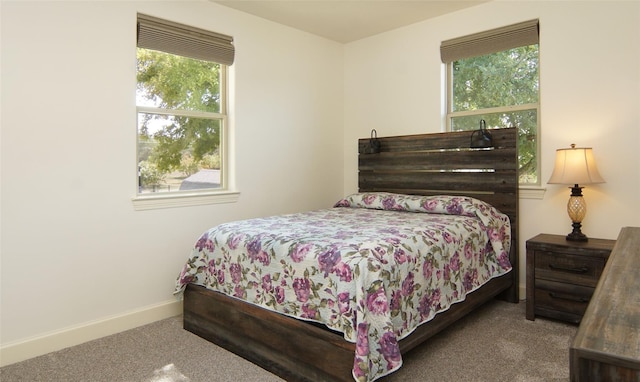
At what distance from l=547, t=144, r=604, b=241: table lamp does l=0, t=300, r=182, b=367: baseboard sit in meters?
2.93

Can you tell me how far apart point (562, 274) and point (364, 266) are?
1.69m

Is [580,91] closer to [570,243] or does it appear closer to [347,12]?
[570,243]

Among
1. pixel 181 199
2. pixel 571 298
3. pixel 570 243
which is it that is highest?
pixel 181 199

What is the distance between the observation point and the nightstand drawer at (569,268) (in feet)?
8.68

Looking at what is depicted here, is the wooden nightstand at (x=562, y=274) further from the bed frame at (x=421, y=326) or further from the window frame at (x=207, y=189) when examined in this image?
the window frame at (x=207, y=189)

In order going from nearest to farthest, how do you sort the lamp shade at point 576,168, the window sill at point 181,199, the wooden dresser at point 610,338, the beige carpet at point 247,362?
1. the wooden dresser at point 610,338
2. the beige carpet at point 247,362
3. the lamp shade at point 576,168
4. the window sill at point 181,199

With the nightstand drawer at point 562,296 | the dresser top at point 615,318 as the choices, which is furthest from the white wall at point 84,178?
the dresser top at point 615,318

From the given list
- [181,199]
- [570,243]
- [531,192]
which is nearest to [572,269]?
[570,243]

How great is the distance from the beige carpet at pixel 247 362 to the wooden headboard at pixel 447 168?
30.7 inches

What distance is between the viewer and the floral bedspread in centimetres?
183

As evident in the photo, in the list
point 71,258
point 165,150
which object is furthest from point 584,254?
point 71,258

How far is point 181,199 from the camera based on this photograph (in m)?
3.18

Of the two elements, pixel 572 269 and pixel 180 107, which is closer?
pixel 572 269

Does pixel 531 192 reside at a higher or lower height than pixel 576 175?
lower
